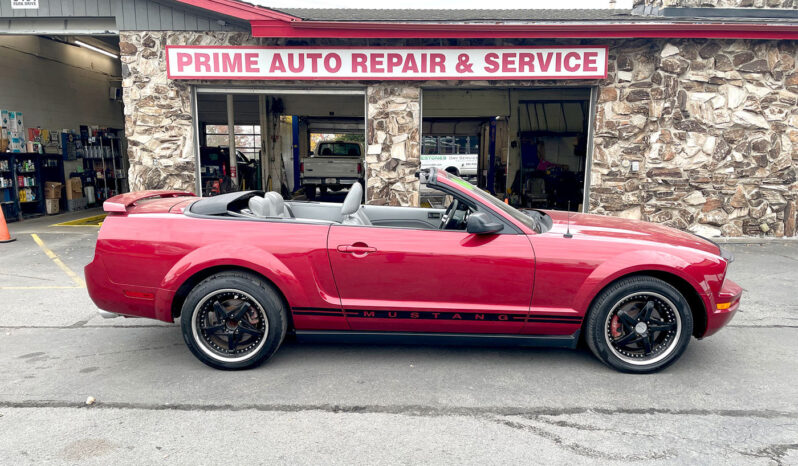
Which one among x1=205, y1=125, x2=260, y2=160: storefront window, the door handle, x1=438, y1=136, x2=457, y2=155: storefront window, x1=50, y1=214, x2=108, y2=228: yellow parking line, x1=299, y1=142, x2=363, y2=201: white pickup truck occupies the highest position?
x1=205, y1=125, x2=260, y2=160: storefront window

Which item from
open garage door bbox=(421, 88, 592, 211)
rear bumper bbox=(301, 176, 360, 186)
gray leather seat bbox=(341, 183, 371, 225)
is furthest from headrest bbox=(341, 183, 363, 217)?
rear bumper bbox=(301, 176, 360, 186)

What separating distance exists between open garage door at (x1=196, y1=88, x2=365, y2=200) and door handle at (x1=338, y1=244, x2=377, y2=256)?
13.0 m

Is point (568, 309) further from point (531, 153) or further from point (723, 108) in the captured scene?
point (531, 153)

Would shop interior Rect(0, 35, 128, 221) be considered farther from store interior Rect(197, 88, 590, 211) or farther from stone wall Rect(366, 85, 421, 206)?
stone wall Rect(366, 85, 421, 206)

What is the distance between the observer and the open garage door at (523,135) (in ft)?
49.3

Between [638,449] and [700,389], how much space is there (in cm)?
108

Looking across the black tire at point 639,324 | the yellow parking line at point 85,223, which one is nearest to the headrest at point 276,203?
the black tire at point 639,324

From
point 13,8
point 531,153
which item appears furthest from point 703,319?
point 531,153

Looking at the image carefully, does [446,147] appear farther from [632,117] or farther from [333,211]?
[333,211]

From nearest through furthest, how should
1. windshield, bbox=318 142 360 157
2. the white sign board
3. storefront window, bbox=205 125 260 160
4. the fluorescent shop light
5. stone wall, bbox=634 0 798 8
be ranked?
the white sign board < stone wall, bbox=634 0 798 8 < the fluorescent shop light < windshield, bbox=318 142 360 157 < storefront window, bbox=205 125 260 160

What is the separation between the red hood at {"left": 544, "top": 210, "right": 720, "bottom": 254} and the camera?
3.81 m

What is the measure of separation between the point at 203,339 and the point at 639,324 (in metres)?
3.17

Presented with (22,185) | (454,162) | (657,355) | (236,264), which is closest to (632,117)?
(454,162)

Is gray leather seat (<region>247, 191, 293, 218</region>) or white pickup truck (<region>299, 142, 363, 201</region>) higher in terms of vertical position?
white pickup truck (<region>299, 142, 363, 201</region>)
